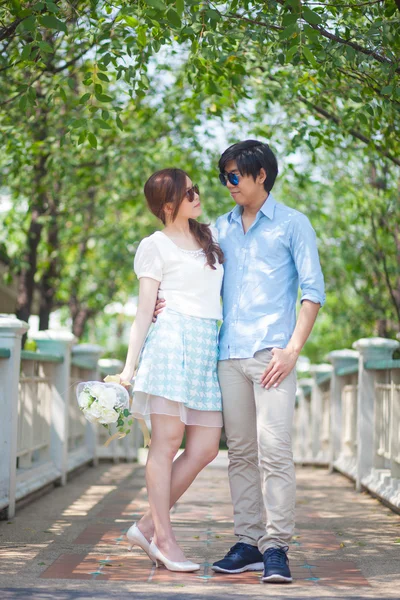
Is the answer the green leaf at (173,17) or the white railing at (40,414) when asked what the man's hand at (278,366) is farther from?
the green leaf at (173,17)

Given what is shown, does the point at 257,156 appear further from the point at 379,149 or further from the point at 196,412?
the point at 379,149

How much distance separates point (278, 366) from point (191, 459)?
0.68 meters

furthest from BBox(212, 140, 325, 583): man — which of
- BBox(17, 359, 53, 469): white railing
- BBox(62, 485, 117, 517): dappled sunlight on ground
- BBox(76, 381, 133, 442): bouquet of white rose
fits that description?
BBox(17, 359, 53, 469): white railing

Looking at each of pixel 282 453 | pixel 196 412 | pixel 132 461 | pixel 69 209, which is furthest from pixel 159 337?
pixel 69 209

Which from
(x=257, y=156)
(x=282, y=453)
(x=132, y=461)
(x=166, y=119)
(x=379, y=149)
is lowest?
(x=132, y=461)

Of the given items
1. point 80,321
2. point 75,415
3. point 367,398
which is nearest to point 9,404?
point 367,398

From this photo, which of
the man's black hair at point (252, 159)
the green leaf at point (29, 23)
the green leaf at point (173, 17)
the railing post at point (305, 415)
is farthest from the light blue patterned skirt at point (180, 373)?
the railing post at point (305, 415)

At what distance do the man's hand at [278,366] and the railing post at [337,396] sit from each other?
5959 mm

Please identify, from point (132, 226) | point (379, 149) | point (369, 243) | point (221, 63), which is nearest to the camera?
point (221, 63)

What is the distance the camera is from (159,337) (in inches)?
172

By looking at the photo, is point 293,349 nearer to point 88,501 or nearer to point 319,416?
point 88,501

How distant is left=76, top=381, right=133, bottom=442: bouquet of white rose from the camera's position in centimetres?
414

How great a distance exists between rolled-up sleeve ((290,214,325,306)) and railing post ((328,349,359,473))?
5.85 metres

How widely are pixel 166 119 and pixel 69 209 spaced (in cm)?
290
